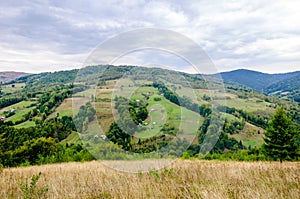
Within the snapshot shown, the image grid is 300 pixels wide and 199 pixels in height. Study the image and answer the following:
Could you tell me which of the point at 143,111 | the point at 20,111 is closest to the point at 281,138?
the point at 143,111

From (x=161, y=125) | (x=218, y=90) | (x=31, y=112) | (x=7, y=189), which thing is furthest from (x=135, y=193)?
(x=31, y=112)

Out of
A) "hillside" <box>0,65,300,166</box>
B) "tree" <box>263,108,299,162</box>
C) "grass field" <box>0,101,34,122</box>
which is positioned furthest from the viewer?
"grass field" <box>0,101,34,122</box>

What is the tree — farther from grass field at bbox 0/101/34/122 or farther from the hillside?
grass field at bbox 0/101/34/122

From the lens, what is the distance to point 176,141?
6594 millimetres

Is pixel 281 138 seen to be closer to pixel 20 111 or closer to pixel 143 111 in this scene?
pixel 143 111

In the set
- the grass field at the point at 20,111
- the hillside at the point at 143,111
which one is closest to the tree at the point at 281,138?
the hillside at the point at 143,111

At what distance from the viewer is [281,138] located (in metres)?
29.2

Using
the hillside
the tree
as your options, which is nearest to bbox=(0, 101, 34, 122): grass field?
the tree

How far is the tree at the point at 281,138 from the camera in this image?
94.4ft

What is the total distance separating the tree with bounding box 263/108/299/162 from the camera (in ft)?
94.4

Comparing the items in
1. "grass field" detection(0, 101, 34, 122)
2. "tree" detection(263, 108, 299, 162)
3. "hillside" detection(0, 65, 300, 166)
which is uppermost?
"hillside" detection(0, 65, 300, 166)

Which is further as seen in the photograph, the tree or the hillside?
the tree

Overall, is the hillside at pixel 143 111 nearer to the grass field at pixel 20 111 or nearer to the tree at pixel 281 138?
the tree at pixel 281 138

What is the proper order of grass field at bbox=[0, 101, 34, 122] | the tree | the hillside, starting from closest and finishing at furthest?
the hillside, the tree, grass field at bbox=[0, 101, 34, 122]
